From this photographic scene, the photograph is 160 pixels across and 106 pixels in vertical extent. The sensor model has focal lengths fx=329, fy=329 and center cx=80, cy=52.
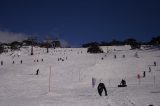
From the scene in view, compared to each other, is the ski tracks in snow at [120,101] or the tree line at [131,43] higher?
the tree line at [131,43]

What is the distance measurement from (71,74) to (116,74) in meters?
7.64

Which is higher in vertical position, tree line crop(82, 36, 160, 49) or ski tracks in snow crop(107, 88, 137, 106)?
tree line crop(82, 36, 160, 49)

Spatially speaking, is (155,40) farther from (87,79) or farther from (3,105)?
(3,105)

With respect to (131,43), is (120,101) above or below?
below

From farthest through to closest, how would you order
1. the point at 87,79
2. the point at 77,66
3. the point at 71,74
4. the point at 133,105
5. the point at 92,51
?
the point at 92,51, the point at 77,66, the point at 71,74, the point at 87,79, the point at 133,105

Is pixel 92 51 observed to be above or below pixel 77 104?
above

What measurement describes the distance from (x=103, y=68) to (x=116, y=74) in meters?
6.19

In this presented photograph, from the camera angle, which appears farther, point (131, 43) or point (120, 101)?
point (131, 43)

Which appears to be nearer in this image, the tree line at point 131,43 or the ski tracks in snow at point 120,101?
the ski tracks in snow at point 120,101

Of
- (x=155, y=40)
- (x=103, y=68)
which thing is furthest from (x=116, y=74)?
(x=155, y=40)

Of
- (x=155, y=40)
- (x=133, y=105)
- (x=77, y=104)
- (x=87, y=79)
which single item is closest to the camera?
(x=133, y=105)

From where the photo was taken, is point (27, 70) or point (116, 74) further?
point (27, 70)

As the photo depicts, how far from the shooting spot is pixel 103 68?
61.7m

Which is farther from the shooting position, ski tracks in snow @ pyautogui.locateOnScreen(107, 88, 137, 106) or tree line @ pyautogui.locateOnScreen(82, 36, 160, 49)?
tree line @ pyautogui.locateOnScreen(82, 36, 160, 49)
